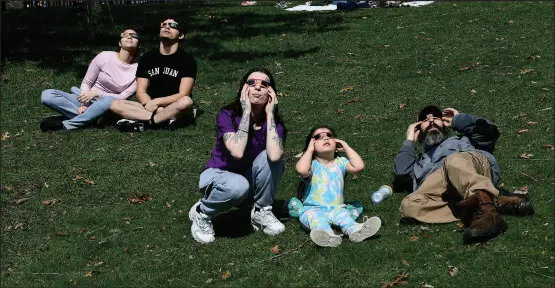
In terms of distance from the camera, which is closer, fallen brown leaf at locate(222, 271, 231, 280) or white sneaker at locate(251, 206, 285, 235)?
fallen brown leaf at locate(222, 271, 231, 280)

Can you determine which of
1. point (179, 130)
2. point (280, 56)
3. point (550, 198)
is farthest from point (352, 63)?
point (550, 198)

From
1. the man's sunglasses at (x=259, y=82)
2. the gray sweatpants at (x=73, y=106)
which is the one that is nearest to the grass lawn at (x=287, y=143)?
the gray sweatpants at (x=73, y=106)

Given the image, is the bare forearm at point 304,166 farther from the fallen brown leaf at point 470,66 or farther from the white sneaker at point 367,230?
the fallen brown leaf at point 470,66

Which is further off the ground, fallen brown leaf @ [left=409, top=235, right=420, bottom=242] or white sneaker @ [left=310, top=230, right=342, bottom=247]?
Result: white sneaker @ [left=310, top=230, right=342, bottom=247]

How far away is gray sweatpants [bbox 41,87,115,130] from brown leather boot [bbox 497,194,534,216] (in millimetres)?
6193

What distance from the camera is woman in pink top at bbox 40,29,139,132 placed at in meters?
11.4

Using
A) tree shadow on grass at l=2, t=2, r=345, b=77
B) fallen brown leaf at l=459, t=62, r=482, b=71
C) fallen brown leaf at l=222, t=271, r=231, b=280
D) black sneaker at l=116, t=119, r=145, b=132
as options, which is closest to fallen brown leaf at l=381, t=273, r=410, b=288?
fallen brown leaf at l=222, t=271, r=231, b=280

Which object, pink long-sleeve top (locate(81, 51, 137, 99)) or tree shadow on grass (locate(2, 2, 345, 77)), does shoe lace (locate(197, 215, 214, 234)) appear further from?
tree shadow on grass (locate(2, 2, 345, 77))

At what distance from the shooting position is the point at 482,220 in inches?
252

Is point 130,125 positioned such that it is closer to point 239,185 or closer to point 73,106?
point 73,106

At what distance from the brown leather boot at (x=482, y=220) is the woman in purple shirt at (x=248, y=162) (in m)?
1.61

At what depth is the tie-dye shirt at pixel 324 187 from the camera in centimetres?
718

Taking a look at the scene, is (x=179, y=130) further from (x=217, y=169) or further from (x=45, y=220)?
(x=217, y=169)

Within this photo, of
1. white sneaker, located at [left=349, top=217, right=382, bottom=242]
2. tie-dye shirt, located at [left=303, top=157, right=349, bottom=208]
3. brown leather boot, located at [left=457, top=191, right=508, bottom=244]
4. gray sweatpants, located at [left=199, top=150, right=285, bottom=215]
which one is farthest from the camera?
tie-dye shirt, located at [left=303, top=157, right=349, bottom=208]
